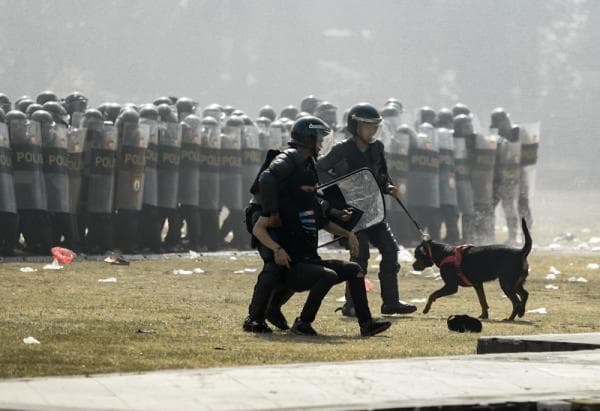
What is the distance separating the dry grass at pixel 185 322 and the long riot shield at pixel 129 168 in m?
3.95

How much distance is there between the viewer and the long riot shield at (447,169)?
1308 inches

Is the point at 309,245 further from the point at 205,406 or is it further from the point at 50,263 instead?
the point at 50,263

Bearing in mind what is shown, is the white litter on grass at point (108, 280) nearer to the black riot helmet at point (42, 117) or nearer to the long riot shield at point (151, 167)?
the black riot helmet at point (42, 117)

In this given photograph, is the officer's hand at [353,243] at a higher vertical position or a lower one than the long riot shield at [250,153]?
higher

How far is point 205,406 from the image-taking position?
8523mm

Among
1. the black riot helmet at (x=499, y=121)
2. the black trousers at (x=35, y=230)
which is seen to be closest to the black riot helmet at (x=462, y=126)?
the black riot helmet at (x=499, y=121)

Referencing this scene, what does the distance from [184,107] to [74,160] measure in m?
4.98

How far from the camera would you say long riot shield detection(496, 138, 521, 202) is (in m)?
34.1

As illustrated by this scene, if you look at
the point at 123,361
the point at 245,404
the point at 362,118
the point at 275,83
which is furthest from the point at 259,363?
the point at 275,83

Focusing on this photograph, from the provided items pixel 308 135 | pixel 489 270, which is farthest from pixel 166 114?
pixel 308 135

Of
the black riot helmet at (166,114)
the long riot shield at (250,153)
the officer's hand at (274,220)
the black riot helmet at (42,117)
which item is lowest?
the long riot shield at (250,153)

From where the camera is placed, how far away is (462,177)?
33.8 meters

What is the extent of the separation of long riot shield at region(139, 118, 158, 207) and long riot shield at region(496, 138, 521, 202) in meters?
8.73

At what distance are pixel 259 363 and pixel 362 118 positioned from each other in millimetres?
5202
